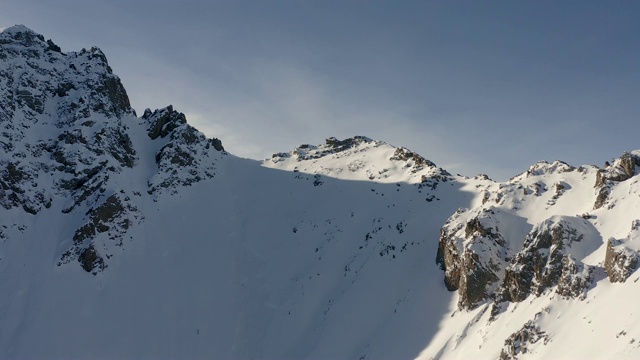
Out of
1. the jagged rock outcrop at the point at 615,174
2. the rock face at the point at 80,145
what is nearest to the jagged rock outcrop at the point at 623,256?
the jagged rock outcrop at the point at 615,174

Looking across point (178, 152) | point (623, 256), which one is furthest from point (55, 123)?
→ point (623, 256)

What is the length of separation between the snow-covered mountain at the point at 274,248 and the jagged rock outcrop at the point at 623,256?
0.17 metres

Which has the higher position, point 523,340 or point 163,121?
point 163,121

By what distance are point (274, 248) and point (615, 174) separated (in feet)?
153

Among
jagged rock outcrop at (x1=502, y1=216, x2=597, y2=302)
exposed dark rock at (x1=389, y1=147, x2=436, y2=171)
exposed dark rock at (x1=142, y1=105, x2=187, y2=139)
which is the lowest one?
jagged rock outcrop at (x1=502, y1=216, x2=597, y2=302)

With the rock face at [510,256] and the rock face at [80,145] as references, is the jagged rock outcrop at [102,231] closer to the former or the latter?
the rock face at [80,145]

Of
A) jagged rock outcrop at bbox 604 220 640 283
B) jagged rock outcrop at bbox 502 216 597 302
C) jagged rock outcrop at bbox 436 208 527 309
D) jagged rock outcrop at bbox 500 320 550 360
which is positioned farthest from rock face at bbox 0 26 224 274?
jagged rock outcrop at bbox 604 220 640 283

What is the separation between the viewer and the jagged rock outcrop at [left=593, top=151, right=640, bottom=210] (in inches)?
2117

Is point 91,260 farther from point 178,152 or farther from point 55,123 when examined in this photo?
point 178,152

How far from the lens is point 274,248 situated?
78.9 meters

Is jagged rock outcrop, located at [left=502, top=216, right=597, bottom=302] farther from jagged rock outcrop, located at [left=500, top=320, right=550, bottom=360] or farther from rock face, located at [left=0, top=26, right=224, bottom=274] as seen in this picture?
rock face, located at [left=0, top=26, right=224, bottom=274]

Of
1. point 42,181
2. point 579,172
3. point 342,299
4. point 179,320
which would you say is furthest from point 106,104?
point 579,172

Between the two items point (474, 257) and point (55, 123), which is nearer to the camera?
point (474, 257)

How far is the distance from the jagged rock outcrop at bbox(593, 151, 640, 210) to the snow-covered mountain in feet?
0.69
